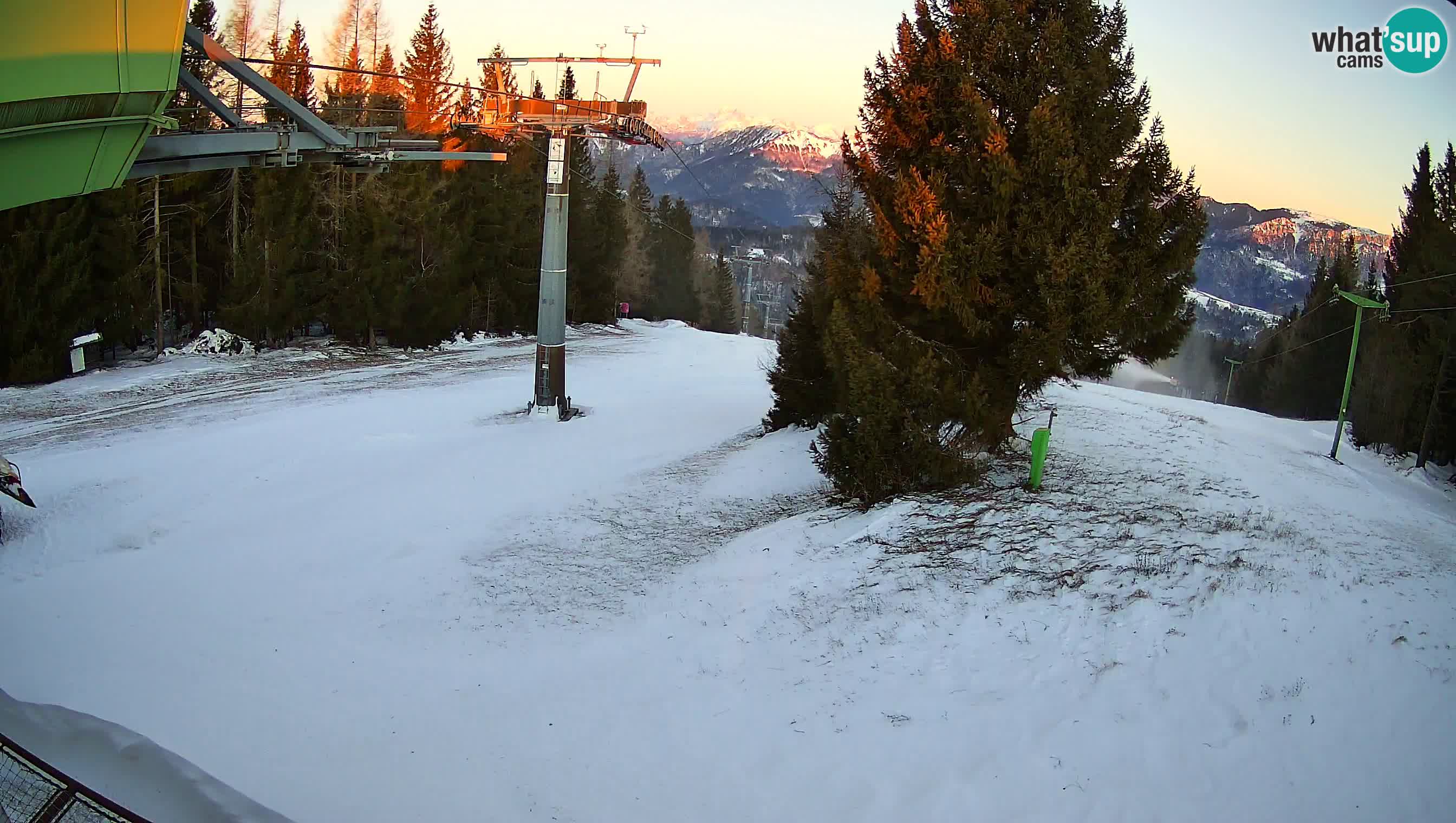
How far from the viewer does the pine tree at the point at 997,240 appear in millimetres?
11367

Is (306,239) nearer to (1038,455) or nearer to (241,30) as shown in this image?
(241,30)

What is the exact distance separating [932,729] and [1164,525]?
15.7 ft

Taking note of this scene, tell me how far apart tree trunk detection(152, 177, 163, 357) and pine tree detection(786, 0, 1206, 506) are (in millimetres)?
24364

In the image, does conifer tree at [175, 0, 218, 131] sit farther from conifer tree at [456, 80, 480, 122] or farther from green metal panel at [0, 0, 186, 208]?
green metal panel at [0, 0, 186, 208]

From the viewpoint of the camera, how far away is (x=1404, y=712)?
646 cm

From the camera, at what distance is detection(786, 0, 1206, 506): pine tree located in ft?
37.3

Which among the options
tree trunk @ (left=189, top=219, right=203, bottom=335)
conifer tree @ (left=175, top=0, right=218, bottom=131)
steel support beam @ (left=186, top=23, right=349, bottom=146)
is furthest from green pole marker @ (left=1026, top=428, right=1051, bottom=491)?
tree trunk @ (left=189, top=219, right=203, bottom=335)

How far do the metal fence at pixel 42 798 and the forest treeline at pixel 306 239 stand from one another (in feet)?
46.3

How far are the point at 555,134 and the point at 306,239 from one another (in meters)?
14.5

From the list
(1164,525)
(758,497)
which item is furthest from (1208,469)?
(758,497)

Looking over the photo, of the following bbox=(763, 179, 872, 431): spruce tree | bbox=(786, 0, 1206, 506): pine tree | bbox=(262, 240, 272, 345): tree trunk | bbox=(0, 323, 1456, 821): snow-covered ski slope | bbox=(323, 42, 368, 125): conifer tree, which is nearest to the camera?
bbox=(0, 323, 1456, 821): snow-covered ski slope

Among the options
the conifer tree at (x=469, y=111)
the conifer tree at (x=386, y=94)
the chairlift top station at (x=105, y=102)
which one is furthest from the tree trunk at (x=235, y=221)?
the chairlift top station at (x=105, y=102)

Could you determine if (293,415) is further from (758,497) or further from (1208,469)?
(1208,469)

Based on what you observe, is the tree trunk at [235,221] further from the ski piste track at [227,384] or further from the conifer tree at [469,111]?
the conifer tree at [469,111]
